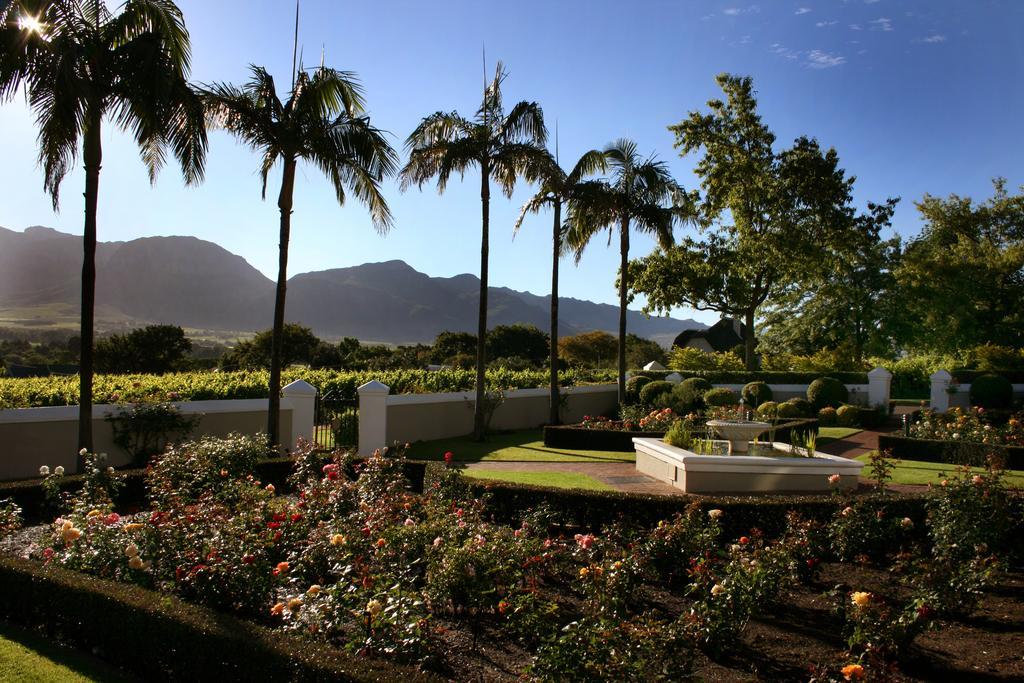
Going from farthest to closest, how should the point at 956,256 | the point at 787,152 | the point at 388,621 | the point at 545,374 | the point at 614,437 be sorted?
1. the point at 956,256
2. the point at 787,152
3. the point at 545,374
4. the point at 614,437
5. the point at 388,621

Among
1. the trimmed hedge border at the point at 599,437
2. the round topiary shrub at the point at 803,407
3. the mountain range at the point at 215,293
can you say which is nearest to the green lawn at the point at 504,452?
the trimmed hedge border at the point at 599,437

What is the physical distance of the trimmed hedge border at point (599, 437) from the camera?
15.5 meters

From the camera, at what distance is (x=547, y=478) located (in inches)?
457

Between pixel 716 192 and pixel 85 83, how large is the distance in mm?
25528

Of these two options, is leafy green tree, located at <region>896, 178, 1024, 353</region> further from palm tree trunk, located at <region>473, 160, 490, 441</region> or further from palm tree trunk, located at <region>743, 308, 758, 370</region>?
palm tree trunk, located at <region>473, 160, 490, 441</region>

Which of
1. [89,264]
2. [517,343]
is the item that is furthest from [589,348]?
[89,264]

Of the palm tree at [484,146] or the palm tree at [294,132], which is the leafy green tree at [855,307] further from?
the palm tree at [294,132]

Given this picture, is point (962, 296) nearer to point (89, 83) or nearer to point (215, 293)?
point (89, 83)

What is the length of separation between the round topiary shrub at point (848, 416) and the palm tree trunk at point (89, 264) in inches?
721

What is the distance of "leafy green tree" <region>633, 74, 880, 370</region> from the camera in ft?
92.6

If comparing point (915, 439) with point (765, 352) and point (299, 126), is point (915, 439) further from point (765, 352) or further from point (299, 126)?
point (765, 352)

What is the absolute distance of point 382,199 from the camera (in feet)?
43.9

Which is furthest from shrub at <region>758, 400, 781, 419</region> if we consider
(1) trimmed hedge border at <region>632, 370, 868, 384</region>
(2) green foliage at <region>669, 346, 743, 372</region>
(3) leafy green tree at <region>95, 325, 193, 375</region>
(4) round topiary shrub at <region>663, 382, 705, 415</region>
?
(3) leafy green tree at <region>95, 325, 193, 375</region>

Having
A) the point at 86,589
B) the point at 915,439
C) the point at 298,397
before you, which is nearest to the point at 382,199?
the point at 298,397
